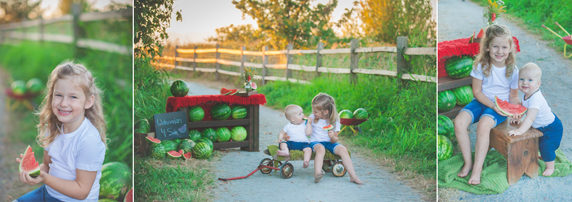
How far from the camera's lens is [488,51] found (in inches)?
155

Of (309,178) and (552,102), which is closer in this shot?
(552,102)

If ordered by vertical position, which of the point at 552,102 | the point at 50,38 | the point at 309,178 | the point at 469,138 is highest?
the point at 50,38

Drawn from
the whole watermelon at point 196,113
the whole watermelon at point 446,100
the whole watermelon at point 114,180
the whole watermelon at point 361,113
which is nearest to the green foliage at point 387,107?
the whole watermelon at point 361,113

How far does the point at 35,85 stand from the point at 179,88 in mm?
1580

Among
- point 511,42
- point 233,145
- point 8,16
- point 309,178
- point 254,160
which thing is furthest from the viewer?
point 233,145

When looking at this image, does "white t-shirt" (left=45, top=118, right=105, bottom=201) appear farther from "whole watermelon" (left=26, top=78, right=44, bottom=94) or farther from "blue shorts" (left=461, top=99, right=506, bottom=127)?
"blue shorts" (left=461, top=99, right=506, bottom=127)

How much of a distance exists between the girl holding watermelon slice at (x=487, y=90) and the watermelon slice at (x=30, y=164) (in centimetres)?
Result: 300

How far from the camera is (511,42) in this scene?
387 cm

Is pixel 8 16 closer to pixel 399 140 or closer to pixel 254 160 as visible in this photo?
pixel 254 160

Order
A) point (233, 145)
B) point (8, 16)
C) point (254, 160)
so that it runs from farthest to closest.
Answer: point (233, 145)
point (254, 160)
point (8, 16)

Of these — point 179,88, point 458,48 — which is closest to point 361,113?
point 458,48

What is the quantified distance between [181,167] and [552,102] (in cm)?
312

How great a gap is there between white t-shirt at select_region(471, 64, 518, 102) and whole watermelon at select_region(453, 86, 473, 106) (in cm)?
23

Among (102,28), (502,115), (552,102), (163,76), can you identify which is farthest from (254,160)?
(552,102)
